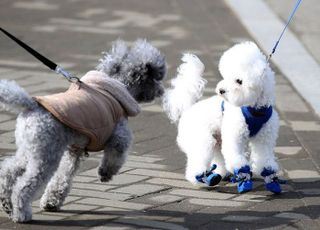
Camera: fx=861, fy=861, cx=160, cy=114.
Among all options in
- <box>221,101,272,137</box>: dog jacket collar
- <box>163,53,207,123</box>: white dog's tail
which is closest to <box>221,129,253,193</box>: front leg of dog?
<box>221,101,272,137</box>: dog jacket collar

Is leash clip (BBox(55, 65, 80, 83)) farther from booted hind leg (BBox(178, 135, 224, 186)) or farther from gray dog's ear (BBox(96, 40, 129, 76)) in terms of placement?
booted hind leg (BBox(178, 135, 224, 186))

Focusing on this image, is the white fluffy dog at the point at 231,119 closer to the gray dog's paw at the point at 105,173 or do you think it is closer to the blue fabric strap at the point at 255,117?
the blue fabric strap at the point at 255,117

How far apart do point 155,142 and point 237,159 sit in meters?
1.42

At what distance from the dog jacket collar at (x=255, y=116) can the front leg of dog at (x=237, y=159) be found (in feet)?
0.33

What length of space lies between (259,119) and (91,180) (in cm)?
131

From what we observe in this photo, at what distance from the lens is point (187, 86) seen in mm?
6348

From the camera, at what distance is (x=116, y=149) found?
5.61 metres

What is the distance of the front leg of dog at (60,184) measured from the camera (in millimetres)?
5602

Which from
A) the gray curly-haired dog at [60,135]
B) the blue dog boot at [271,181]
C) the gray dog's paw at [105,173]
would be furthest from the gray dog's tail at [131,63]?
the blue dog boot at [271,181]

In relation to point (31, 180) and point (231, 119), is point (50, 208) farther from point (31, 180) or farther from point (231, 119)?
point (231, 119)

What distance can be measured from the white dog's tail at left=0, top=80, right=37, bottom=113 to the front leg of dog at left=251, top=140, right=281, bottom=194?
5.53 feet

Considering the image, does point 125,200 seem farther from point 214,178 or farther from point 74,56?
point 74,56

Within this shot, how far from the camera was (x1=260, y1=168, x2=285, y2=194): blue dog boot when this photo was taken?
5980 mm

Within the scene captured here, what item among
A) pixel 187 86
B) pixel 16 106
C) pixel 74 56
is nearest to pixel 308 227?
pixel 187 86
